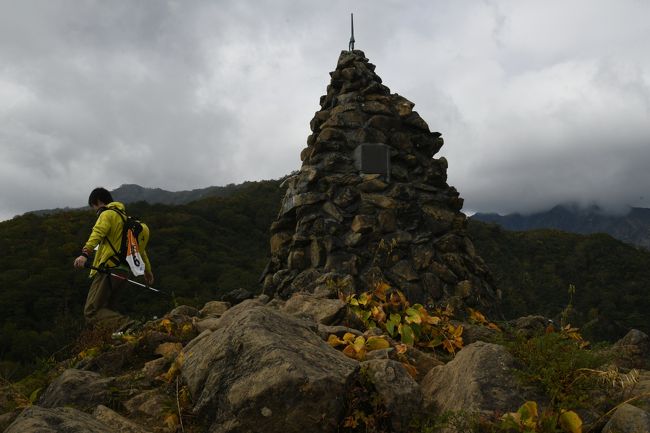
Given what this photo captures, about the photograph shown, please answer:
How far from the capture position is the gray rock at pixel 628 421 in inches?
115

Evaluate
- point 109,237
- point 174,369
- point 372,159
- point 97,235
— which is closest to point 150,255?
point 372,159

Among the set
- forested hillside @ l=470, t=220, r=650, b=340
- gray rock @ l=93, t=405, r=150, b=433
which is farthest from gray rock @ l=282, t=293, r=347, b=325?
forested hillside @ l=470, t=220, r=650, b=340

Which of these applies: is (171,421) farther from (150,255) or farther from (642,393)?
(150,255)

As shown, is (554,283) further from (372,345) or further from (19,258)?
(372,345)

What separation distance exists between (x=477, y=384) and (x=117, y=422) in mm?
2698

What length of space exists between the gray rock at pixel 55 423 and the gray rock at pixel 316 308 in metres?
3.02

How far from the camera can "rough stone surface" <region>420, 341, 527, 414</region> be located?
136 inches

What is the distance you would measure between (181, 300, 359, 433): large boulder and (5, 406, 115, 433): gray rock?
2.36 feet

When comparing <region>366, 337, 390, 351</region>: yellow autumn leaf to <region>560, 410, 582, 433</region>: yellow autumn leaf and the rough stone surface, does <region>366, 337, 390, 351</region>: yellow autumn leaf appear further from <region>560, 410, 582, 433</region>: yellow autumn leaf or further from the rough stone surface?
<region>560, 410, 582, 433</region>: yellow autumn leaf

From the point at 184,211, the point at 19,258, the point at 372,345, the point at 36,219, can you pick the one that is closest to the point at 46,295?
the point at 19,258

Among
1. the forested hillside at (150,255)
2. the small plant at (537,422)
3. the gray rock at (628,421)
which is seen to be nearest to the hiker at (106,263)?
the small plant at (537,422)

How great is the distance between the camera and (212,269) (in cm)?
3253

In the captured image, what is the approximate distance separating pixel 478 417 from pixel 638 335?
6.35 m

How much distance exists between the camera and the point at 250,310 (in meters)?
4.10
